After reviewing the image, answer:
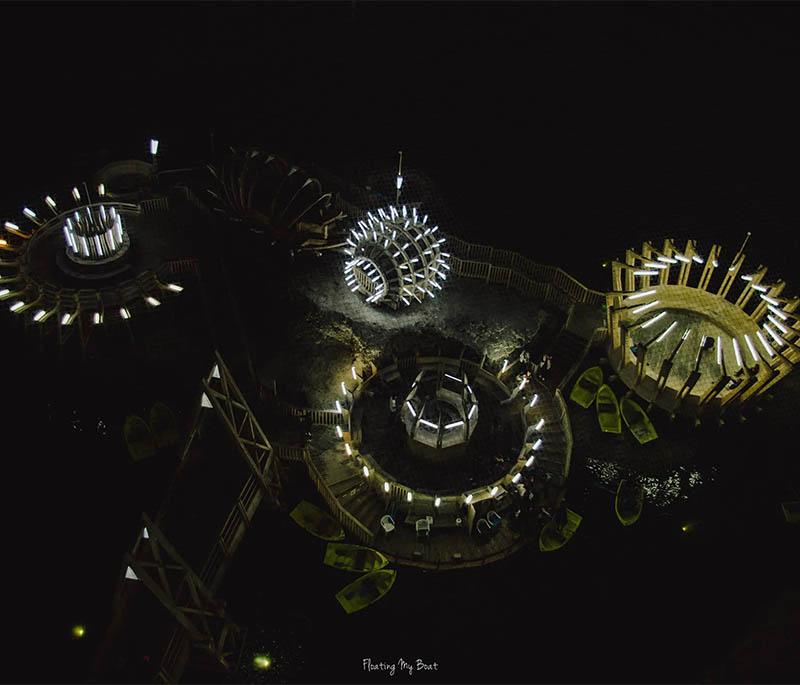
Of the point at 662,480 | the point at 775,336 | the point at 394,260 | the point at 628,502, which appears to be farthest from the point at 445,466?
the point at 775,336

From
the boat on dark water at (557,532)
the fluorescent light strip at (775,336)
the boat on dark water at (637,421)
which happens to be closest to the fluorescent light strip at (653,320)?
the boat on dark water at (637,421)

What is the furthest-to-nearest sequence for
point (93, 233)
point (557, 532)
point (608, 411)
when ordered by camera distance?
point (93, 233)
point (608, 411)
point (557, 532)

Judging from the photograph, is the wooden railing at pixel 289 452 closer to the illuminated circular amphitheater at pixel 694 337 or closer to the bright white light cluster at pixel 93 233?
the bright white light cluster at pixel 93 233

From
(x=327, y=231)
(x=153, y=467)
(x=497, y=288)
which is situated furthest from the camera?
(x=497, y=288)

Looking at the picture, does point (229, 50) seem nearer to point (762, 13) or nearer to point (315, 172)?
point (315, 172)

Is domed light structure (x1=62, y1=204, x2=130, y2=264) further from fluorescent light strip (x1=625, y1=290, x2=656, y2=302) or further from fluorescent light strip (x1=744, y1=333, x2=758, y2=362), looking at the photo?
fluorescent light strip (x1=744, y1=333, x2=758, y2=362)

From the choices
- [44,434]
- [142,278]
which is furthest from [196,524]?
[142,278]

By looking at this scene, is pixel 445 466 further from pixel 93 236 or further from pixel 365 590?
pixel 93 236
